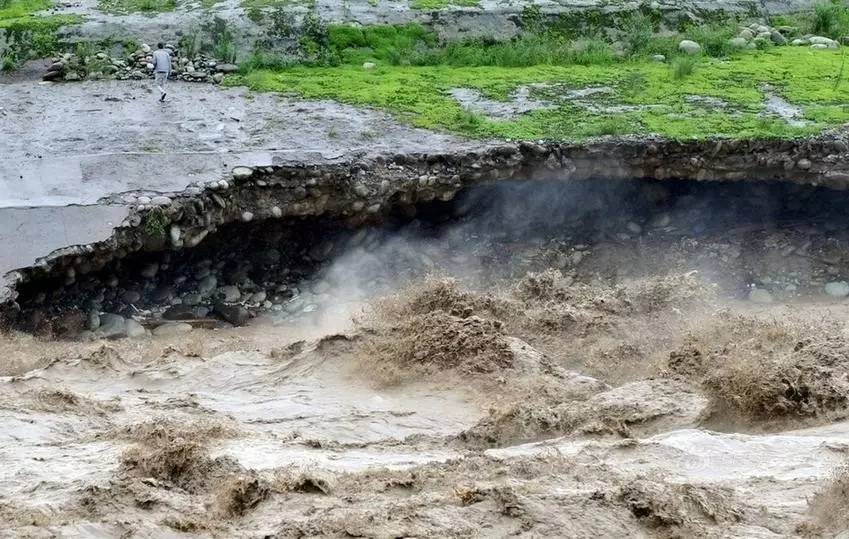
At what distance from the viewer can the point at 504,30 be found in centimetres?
1295

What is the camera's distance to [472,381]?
6.09m

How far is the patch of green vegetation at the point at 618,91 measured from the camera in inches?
374

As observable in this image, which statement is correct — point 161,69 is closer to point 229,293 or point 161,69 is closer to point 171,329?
point 229,293

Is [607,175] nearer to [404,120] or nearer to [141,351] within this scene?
[404,120]

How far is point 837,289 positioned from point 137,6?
408 inches

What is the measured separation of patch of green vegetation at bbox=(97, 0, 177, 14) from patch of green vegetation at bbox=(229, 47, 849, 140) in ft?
7.80

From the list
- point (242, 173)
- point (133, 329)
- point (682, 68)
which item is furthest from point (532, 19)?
point (133, 329)

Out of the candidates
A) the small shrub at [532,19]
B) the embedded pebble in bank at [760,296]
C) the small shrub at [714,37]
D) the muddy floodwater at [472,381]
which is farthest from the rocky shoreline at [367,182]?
the small shrub at [532,19]

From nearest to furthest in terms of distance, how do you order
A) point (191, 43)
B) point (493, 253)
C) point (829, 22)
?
point (493, 253) < point (191, 43) < point (829, 22)

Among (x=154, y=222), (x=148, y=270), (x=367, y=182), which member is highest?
(x=367, y=182)

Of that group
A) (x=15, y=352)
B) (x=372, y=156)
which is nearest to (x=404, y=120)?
(x=372, y=156)

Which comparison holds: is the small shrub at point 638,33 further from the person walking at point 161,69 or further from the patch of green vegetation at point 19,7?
the patch of green vegetation at point 19,7

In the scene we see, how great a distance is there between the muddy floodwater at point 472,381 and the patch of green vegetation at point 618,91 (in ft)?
2.55

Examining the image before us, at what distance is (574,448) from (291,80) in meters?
8.02
